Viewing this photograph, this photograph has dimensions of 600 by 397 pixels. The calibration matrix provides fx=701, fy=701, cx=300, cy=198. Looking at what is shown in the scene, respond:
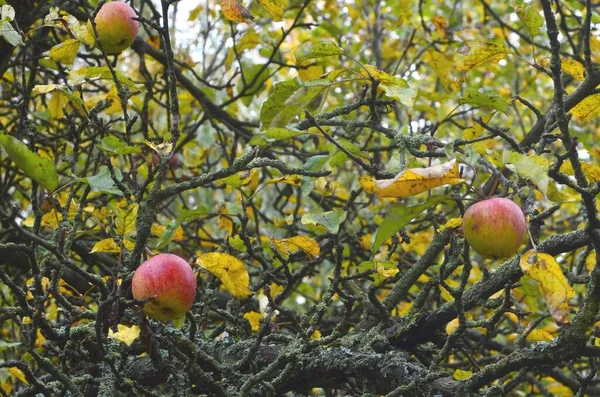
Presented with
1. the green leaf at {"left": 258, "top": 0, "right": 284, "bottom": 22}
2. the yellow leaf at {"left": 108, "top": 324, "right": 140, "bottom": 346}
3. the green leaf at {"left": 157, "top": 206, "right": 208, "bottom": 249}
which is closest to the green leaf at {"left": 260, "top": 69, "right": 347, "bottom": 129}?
the green leaf at {"left": 157, "top": 206, "right": 208, "bottom": 249}

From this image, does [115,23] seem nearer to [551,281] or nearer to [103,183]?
[103,183]

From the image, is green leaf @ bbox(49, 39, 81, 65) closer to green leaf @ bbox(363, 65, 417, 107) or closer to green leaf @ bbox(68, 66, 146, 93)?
green leaf @ bbox(68, 66, 146, 93)

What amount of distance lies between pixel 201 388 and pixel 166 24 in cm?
82

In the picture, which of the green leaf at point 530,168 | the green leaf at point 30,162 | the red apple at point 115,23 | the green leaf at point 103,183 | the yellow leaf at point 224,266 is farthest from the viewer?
the red apple at point 115,23

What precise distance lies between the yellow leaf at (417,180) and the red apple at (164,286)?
0.50 m

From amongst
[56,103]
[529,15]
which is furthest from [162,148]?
[56,103]

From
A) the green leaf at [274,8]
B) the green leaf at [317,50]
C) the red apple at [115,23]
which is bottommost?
the green leaf at [317,50]

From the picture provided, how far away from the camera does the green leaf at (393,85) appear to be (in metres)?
1.46

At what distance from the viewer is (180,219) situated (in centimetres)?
160

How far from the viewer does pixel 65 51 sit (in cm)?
190

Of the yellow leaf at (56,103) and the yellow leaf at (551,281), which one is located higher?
the yellow leaf at (56,103)

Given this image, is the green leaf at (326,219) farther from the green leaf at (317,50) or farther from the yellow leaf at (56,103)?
the yellow leaf at (56,103)

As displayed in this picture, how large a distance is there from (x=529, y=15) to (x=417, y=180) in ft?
2.40

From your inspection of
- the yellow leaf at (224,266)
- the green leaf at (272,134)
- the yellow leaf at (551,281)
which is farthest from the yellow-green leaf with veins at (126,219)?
the yellow leaf at (551,281)
